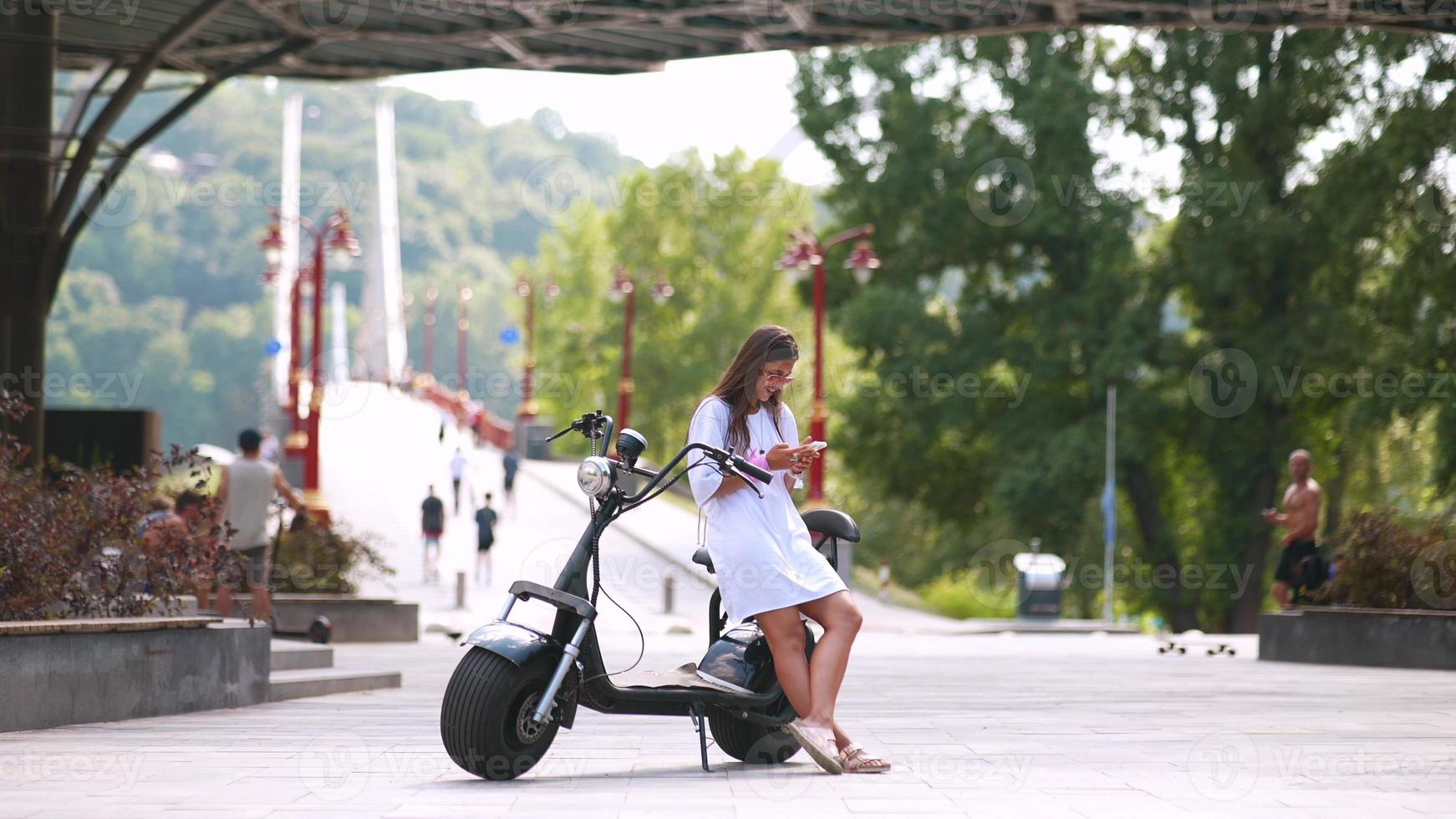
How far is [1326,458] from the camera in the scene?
127 ft

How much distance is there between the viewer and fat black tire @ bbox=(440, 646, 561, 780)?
21.5 ft

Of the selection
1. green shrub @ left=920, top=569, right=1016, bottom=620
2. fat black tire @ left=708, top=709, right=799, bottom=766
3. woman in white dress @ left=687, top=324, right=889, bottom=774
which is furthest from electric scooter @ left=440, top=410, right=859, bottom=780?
green shrub @ left=920, top=569, right=1016, bottom=620

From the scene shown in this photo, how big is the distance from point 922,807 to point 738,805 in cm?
59

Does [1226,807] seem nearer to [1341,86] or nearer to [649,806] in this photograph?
[649,806]

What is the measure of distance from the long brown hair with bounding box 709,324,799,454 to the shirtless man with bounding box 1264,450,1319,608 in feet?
33.5

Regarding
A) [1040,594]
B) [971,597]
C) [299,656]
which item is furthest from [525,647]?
[971,597]

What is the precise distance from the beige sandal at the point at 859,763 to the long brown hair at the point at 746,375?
1196mm

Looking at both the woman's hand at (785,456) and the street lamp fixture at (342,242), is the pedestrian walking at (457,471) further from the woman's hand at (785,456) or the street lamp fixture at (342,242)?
the woman's hand at (785,456)

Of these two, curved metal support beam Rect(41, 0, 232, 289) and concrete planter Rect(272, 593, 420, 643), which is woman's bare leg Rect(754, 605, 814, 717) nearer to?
concrete planter Rect(272, 593, 420, 643)

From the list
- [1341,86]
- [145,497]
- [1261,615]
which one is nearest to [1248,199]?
[1341,86]

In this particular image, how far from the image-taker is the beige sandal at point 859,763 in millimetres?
6961

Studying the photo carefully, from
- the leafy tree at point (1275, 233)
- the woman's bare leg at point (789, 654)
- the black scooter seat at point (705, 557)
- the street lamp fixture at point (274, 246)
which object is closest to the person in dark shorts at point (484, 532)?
the street lamp fixture at point (274, 246)

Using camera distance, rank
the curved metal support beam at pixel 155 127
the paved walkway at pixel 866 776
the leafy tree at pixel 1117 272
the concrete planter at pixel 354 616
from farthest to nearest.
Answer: the leafy tree at pixel 1117 272 → the curved metal support beam at pixel 155 127 → the concrete planter at pixel 354 616 → the paved walkway at pixel 866 776

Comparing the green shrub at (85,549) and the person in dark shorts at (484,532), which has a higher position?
the green shrub at (85,549)
